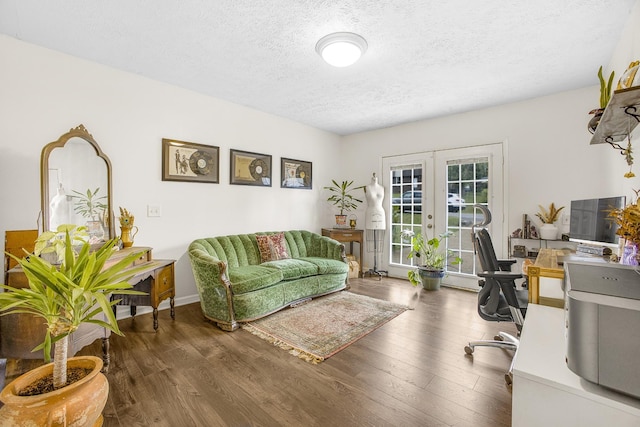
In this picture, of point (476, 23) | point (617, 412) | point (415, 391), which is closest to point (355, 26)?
point (476, 23)

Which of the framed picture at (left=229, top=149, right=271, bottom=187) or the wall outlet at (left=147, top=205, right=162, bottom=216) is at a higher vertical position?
the framed picture at (left=229, top=149, right=271, bottom=187)

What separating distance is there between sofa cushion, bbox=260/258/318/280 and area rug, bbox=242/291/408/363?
37 centimetres

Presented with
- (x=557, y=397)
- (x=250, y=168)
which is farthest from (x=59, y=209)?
(x=557, y=397)

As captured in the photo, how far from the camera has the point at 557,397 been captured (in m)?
0.94

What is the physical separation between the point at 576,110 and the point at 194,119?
4538mm

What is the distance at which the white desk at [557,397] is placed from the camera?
0.85 metres

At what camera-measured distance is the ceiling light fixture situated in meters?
2.22

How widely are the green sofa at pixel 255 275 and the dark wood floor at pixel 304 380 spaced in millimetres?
241

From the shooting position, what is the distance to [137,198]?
9.93ft

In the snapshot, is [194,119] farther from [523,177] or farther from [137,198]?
[523,177]

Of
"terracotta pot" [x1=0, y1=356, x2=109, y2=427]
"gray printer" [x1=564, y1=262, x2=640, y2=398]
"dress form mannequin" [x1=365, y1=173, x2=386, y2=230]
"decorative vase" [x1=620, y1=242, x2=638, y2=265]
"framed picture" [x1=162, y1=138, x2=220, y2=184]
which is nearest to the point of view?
"gray printer" [x1=564, y1=262, x2=640, y2=398]

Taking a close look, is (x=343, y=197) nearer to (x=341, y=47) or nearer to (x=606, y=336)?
(x=341, y=47)

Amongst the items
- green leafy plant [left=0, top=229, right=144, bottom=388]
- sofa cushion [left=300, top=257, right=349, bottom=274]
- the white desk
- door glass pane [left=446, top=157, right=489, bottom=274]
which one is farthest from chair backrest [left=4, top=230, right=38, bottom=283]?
door glass pane [left=446, top=157, right=489, bottom=274]

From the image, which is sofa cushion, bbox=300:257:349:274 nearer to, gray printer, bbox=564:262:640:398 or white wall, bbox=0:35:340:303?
white wall, bbox=0:35:340:303
